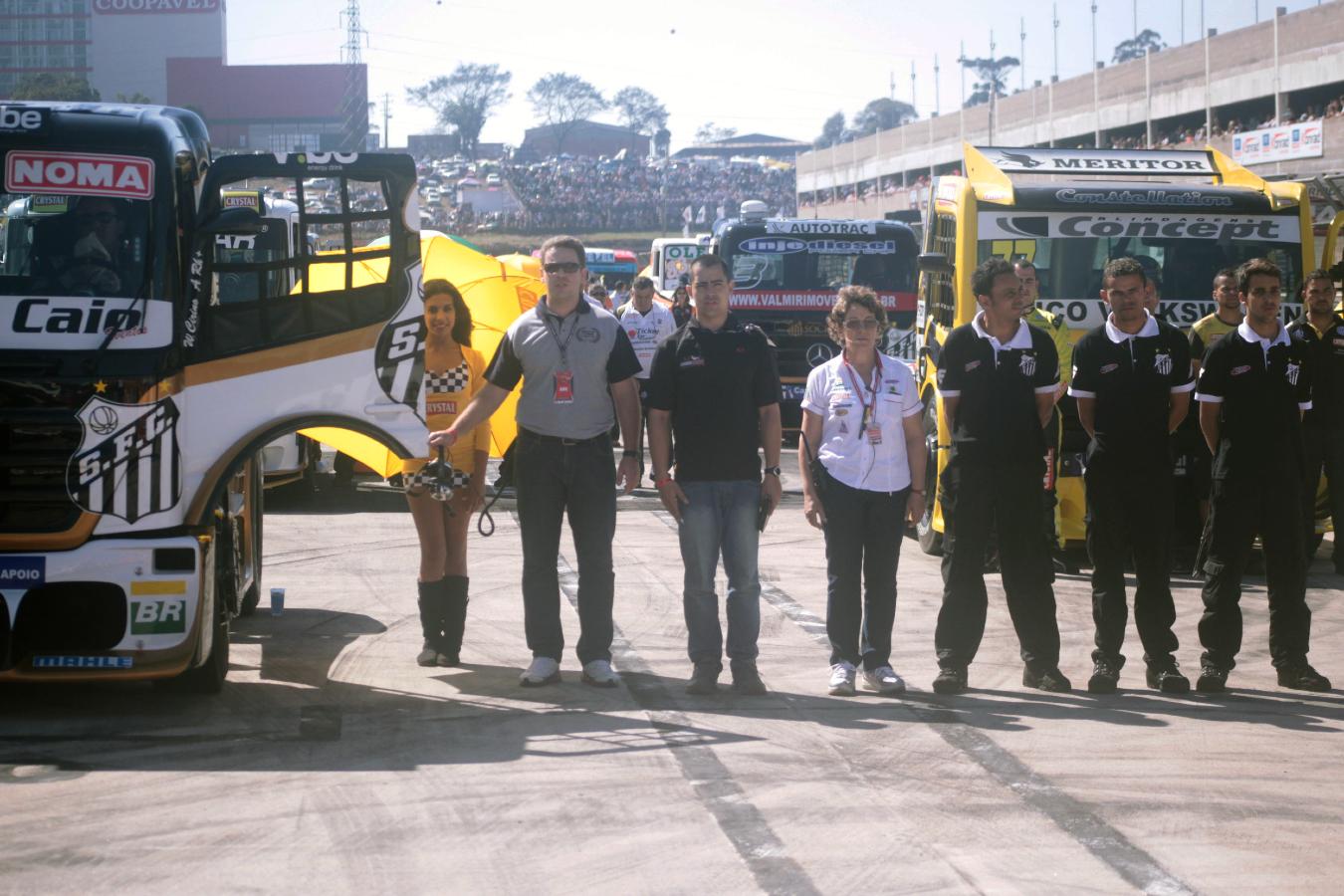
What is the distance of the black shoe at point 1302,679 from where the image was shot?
808cm

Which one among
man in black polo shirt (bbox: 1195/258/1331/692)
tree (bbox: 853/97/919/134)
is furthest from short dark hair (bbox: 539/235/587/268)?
tree (bbox: 853/97/919/134)

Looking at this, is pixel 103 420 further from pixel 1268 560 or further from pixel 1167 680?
pixel 1268 560

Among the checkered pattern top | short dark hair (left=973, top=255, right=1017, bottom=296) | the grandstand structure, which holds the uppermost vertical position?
the grandstand structure

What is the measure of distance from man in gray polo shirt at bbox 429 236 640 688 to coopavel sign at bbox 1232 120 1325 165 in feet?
129

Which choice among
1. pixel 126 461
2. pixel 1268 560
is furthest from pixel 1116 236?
pixel 126 461

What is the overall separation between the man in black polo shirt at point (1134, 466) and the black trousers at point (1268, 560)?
27cm

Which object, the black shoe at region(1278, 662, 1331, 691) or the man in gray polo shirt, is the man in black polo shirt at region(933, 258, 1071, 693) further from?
the man in gray polo shirt

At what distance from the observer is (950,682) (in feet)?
26.1

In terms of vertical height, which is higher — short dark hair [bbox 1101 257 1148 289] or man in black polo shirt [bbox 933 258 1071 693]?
short dark hair [bbox 1101 257 1148 289]

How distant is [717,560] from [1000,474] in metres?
1.37

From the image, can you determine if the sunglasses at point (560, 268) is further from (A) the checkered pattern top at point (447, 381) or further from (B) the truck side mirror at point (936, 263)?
(B) the truck side mirror at point (936, 263)

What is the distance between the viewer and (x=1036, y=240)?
1205 cm

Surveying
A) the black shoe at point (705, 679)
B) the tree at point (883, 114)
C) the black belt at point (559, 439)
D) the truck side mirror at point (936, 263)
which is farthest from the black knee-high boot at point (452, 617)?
the tree at point (883, 114)

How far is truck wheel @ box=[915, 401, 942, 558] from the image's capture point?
1241 cm
